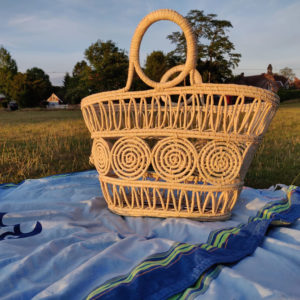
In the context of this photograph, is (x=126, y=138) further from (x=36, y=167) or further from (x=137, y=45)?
(x=36, y=167)

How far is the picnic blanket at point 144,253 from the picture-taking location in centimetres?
95

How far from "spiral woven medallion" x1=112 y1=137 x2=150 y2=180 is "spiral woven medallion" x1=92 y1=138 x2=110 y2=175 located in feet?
0.17

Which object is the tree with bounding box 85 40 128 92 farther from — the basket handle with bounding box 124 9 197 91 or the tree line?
the basket handle with bounding box 124 9 197 91

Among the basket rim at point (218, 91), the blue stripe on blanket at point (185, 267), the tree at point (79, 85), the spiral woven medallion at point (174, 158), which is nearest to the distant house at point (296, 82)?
the tree at point (79, 85)

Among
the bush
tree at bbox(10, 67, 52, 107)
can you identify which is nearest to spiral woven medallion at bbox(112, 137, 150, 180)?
the bush

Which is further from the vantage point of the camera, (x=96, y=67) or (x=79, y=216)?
(x=96, y=67)

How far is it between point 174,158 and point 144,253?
1.78ft

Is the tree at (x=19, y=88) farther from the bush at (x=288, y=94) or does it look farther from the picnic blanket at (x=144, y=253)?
the picnic blanket at (x=144, y=253)

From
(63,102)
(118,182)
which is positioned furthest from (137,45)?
(63,102)

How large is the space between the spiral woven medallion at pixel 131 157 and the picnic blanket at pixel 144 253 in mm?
306

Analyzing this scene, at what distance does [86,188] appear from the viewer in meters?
2.20

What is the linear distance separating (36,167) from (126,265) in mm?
2225

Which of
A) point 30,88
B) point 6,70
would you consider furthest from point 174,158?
point 6,70

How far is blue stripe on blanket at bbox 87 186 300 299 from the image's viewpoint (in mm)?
930
